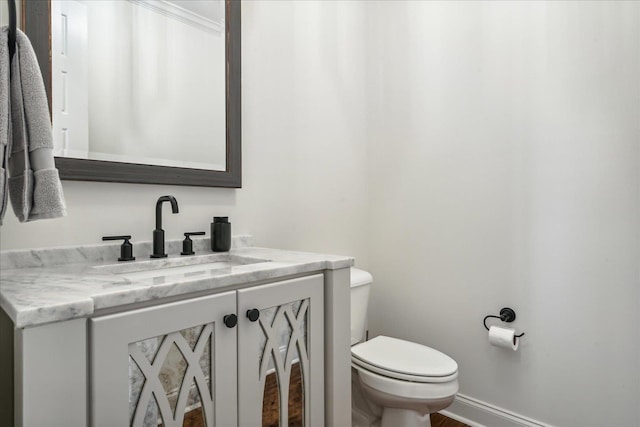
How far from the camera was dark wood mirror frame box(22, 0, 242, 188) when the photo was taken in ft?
3.65

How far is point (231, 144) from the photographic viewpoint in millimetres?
1570

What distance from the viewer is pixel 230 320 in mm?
949

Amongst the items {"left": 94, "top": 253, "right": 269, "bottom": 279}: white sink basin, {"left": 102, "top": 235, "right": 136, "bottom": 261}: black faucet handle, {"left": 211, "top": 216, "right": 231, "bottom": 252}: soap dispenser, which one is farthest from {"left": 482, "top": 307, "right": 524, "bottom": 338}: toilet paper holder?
{"left": 102, "top": 235, "right": 136, "bottom": 261}: black faucet handle

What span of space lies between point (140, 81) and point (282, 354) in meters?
1.06

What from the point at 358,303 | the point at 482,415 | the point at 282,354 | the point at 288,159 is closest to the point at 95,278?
the point at 282,354

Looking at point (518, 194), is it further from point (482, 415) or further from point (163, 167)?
point (163, 167)

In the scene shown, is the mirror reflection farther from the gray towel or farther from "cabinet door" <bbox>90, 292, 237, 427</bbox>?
"cabinet door" <bbox>90, 292, 237, 427</bbox>

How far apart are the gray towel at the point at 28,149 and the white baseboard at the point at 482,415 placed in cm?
189

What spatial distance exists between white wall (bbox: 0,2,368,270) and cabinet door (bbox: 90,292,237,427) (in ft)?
1.87

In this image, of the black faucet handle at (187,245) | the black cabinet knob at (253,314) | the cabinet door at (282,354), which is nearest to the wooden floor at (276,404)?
the cabinet door at (282,354)

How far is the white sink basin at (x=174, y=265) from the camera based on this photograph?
116 cm

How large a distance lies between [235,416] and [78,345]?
1.47 feet

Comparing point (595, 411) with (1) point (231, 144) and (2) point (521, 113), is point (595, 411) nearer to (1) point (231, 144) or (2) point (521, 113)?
(2) point (521, 113)

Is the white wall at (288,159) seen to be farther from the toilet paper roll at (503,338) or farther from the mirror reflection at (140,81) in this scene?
the toilet paper roll at (503,338)
